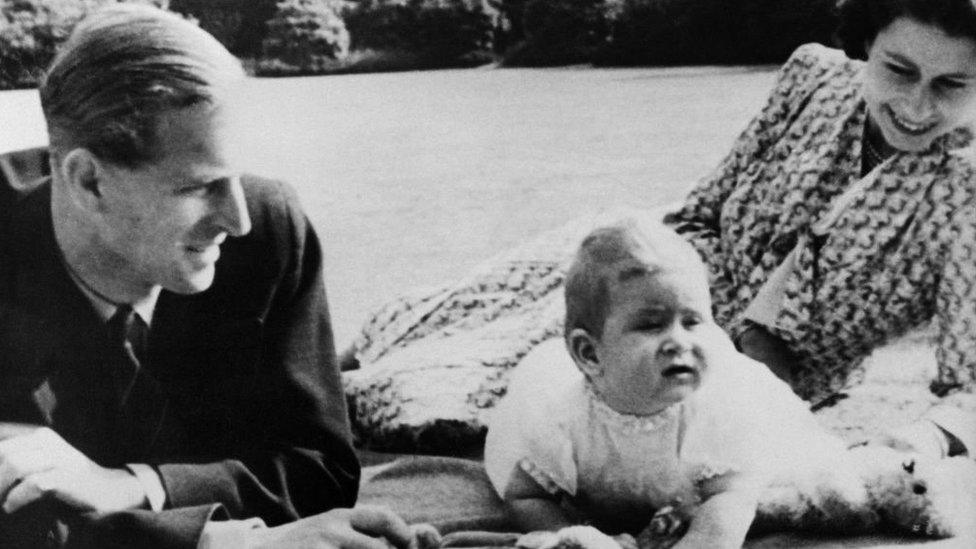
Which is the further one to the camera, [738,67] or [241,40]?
[738,67]

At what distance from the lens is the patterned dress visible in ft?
5.25

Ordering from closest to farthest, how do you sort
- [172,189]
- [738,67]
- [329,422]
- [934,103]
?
[172,189] < [329,422] < [934,103] < [738,67]

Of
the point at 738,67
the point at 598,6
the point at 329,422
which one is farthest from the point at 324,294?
the point at 738,67

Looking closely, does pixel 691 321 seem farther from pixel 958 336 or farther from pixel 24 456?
pixel 24 456

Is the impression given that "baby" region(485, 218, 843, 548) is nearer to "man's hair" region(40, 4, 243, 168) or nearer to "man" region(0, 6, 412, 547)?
"man" region(0, 6, 412, 547)

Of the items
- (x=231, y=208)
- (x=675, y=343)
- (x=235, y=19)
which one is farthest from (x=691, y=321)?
(x=235, y=19)

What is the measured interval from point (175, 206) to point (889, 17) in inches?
32.3

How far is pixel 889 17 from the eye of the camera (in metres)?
1.59

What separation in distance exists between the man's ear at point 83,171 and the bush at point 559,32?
0.53 m

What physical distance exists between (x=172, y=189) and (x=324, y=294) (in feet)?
0.72

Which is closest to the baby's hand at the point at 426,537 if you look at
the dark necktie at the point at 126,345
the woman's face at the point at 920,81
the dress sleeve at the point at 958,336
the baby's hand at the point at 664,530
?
the baby's hand at the point at 664,530

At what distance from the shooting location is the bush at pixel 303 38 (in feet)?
4.87

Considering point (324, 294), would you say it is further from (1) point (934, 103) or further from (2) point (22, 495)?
(1) point (934, 103)

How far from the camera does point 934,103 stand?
156 cm
